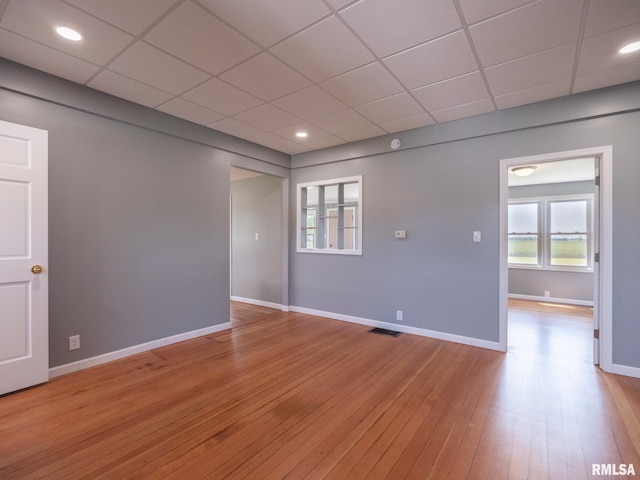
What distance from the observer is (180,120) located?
3.67 meters

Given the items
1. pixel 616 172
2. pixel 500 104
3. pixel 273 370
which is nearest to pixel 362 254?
pixel 273 370

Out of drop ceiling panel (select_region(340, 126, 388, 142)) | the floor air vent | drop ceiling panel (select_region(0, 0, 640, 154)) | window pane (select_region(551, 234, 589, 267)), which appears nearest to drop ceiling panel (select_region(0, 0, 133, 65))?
drop ceiling panel (select_region(0, 0, 640, 154))

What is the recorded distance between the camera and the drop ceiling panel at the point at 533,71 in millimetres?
2361

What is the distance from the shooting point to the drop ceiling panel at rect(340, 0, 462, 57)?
6.15 feet

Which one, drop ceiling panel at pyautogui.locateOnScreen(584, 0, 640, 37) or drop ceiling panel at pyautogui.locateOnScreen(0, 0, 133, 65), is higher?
drop ceiling panel at pyautogui.locateOnScreen(584, 0, 640, 37)

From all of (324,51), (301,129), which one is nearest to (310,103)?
(301,129)

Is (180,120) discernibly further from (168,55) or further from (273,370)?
(273,370)

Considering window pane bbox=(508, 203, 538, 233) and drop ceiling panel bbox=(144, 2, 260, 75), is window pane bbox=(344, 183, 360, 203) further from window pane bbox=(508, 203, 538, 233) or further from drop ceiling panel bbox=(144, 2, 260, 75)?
window pane bbox=(508, 203, 538, 233)

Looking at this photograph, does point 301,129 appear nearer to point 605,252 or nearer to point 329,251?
point 329,251

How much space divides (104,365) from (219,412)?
5.32ft

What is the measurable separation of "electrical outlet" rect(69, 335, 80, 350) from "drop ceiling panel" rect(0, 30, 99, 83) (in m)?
2.41

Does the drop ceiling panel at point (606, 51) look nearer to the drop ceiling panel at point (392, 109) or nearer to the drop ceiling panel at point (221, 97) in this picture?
the drop ceiling panel at point (392, 109)

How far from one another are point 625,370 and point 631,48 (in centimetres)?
281

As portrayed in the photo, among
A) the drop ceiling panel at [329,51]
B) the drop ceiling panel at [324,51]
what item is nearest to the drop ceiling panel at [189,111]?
the drop ceiling panel at [329,51]
